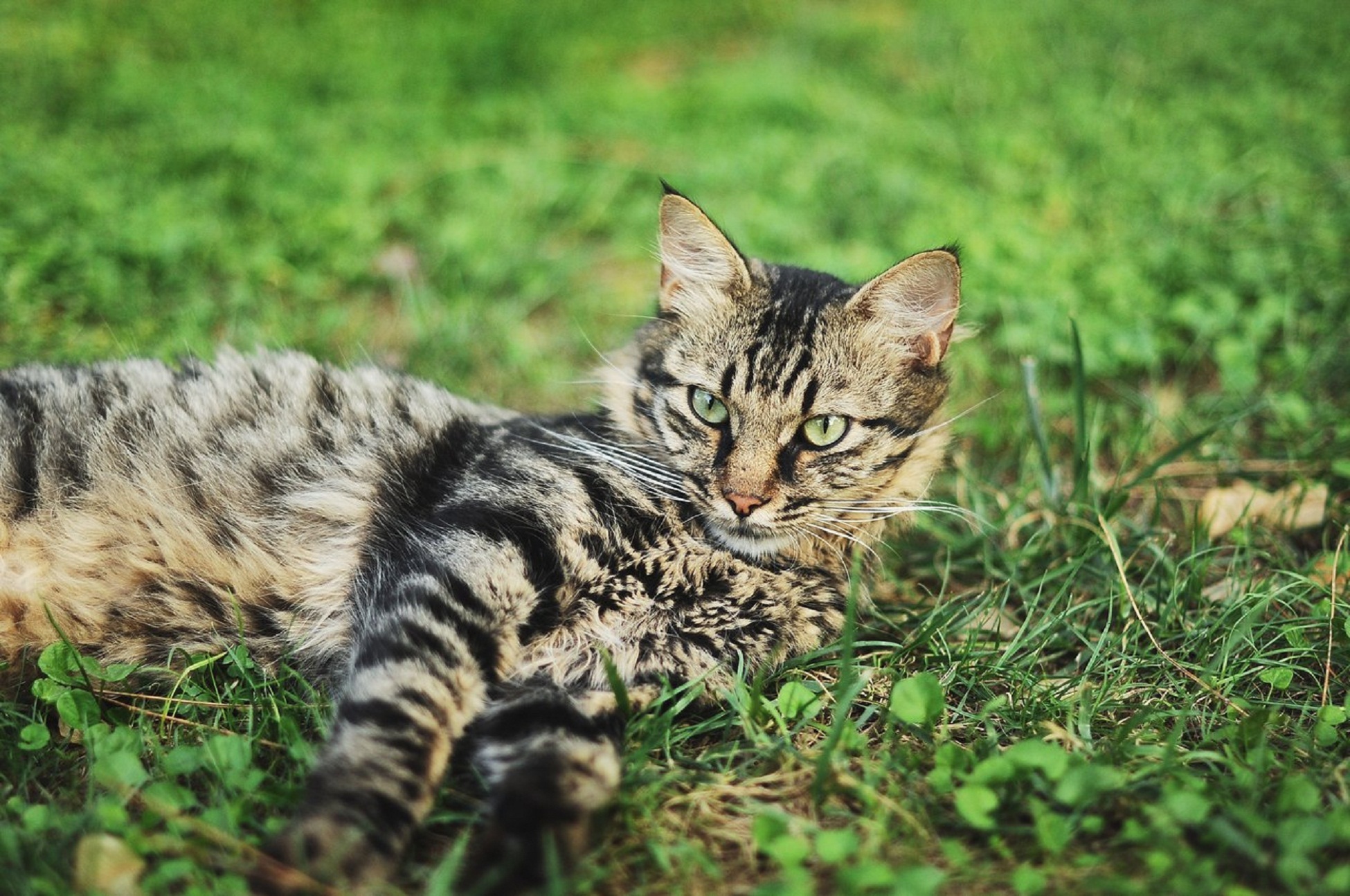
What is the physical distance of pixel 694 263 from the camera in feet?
7.79

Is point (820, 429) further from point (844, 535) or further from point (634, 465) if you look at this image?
point (634, 465)

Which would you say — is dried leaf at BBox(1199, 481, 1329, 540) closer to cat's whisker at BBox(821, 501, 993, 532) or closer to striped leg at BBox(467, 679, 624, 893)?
cat's whisker at BBox(821, 501, 993, 532)

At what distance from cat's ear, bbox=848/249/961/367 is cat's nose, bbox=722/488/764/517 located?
21.2 inches

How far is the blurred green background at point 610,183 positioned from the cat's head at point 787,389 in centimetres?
88

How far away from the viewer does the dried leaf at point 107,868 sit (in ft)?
4.78

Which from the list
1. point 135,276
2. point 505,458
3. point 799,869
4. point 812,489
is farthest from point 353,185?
point 799,869

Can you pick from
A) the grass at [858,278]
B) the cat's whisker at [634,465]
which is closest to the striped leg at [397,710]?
the grass at [858,278]

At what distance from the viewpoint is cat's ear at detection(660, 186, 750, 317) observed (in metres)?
2.27

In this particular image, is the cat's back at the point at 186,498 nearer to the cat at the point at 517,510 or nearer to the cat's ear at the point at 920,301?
the cat at the point at 517,510

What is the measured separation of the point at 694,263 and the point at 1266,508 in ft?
5.88

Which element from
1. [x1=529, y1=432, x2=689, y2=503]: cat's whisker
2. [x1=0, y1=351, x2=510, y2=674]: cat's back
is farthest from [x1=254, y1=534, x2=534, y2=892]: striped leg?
[x1=529, y1=432, x2=689, y2=503]: cat's whisker

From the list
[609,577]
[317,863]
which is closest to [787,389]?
[609,577]

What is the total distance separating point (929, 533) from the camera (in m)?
2.71

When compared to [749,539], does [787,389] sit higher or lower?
higher
